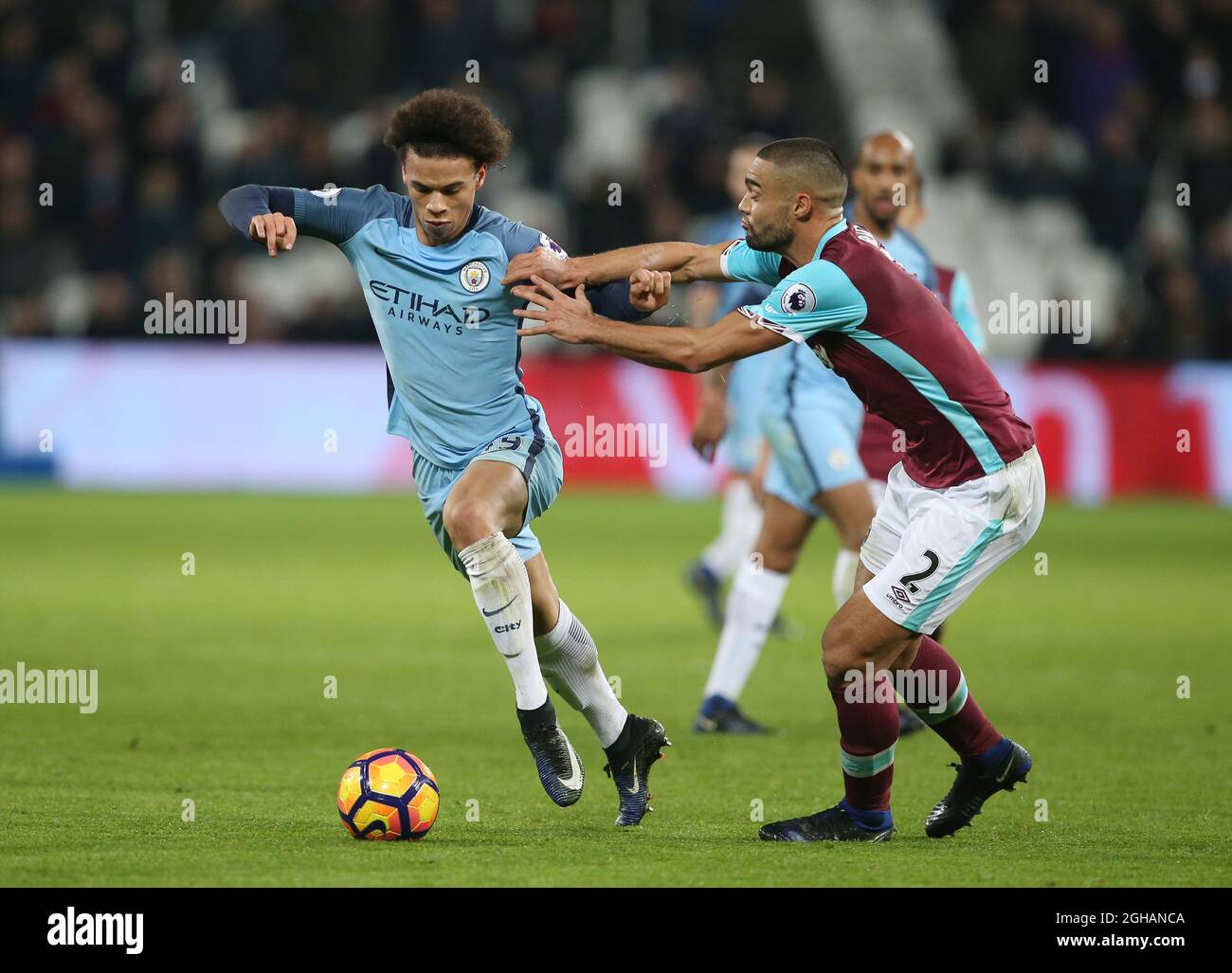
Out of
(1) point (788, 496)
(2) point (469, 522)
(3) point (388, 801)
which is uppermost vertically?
(1) point (788, 496)

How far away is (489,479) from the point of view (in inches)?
244

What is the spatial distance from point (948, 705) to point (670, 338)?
60.5 inches

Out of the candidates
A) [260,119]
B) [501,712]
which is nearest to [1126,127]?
[260,119]

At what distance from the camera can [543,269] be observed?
6.13 metres

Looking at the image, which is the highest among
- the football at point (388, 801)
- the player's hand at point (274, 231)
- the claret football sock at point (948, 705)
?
the player's hand at point (274, 231)

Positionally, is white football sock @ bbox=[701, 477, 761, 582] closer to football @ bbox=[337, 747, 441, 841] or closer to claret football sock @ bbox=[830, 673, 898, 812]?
claret football sock @ bbox=[830, 673, 898, 812]

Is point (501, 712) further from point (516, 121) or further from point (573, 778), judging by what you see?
point (516, 121)

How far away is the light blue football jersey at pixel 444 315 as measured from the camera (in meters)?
6.43

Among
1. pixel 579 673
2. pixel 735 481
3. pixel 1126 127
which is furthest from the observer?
pixel 1126 127

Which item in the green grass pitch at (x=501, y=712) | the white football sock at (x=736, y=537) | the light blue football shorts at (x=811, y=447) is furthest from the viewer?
the white football sock at (x=736, y=537)

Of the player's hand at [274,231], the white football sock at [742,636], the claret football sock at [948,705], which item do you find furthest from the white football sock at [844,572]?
the player's hand at [274,231]

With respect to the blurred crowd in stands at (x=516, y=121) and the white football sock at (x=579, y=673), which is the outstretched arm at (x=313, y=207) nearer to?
the white football sock at (x=579, y=673)

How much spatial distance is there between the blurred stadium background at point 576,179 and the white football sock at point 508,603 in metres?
11.9
